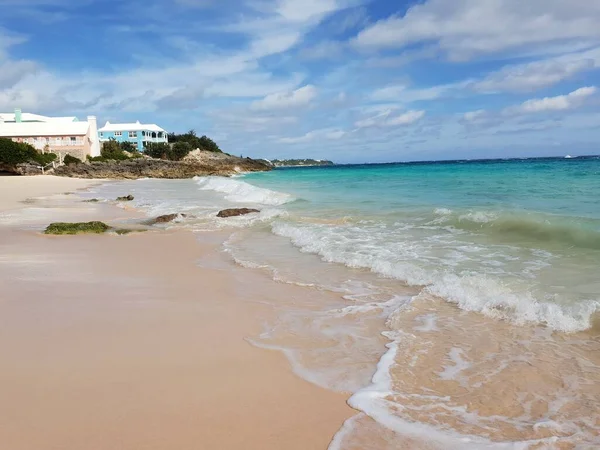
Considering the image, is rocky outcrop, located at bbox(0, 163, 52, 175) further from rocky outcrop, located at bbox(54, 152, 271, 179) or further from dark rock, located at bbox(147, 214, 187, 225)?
dark rock, located at bbox(147, 214, 187, 225)

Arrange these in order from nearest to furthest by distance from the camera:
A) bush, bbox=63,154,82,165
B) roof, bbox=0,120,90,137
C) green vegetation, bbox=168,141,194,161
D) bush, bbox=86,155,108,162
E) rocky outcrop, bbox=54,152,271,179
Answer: rocky outcrop, bbox=54,152,271,179, bush, bbox=63,154,82,165, bush, bbox=86,155,108,162, roof, bbox=0,120,90,137, green vegetation, bbox=168,141,194,161

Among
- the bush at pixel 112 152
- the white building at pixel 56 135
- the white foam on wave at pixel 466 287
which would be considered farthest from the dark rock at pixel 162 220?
the white building at pixel 56 135

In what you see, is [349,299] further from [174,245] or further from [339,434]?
[174,245]

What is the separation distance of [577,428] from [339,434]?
1.62 meters

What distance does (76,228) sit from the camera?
41.2 feet

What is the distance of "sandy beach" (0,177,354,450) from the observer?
308 cm

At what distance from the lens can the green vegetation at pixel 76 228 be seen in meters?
12.3

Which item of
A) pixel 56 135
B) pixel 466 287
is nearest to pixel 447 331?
pixel 466 287

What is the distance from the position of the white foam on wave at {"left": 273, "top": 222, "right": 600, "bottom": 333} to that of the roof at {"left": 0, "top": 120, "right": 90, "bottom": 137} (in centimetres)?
6705

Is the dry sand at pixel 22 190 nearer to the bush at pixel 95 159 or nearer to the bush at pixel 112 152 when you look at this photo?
the bush at pixel 95 159

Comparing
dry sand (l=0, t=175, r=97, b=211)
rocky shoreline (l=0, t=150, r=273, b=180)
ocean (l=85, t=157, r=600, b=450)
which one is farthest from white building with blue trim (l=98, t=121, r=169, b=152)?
ocean (l=85, t=157, r=600, b=450)

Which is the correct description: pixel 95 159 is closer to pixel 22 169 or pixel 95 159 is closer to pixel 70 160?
pixel 70 160

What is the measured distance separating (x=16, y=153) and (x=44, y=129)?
19.1 metres

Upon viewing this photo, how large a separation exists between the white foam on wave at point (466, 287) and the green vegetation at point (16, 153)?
166 feet
